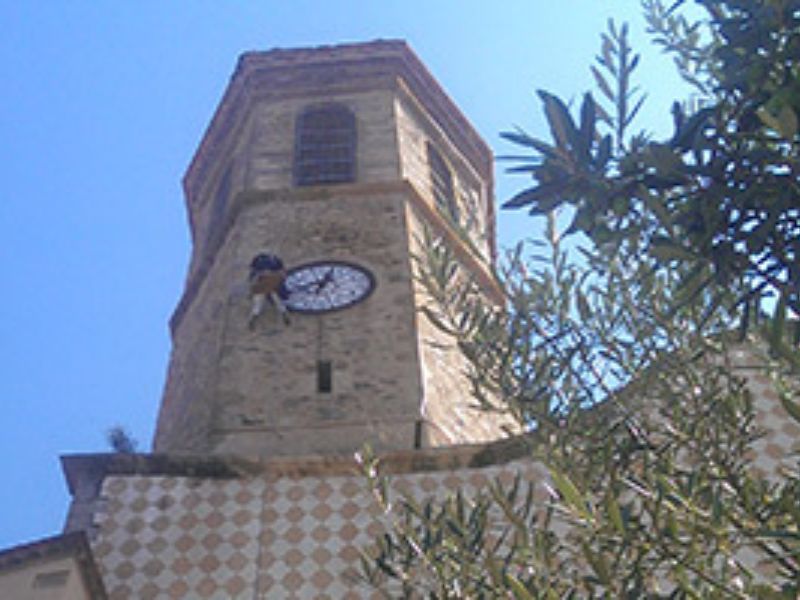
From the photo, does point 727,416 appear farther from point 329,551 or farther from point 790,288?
point 329,551

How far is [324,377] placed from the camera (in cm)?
1227

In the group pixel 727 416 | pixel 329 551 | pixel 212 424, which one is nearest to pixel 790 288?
pixel 727 416

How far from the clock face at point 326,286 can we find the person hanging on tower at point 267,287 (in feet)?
0.41

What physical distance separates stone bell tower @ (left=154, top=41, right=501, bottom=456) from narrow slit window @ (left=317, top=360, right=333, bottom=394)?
15 millimetres

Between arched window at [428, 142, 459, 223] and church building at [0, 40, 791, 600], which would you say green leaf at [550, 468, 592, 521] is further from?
arched window at [428, 142, 459, 223]

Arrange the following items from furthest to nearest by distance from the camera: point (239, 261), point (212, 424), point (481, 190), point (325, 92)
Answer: point (481, 190), point (325, 92), point (239, 261), point (212, 424)

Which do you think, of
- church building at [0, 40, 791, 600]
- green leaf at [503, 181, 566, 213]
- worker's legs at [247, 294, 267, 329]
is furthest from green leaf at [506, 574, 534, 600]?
worker's legs at [247, 294, 267, 329]

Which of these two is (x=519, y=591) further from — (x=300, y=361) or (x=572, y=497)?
(x=300, y=361)

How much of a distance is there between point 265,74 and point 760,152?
16.1 m

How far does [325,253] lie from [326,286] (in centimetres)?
74

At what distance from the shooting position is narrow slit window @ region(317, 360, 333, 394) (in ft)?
39.8

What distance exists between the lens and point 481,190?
62.2 ft

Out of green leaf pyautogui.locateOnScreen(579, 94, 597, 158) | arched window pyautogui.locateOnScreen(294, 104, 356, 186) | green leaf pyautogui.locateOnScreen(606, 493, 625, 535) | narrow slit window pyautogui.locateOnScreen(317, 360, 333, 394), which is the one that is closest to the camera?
green leaf pyautogui.locateOnScreen(606, 493, 625, 535)

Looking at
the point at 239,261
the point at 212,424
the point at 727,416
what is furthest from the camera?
the point at 239,261
